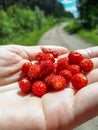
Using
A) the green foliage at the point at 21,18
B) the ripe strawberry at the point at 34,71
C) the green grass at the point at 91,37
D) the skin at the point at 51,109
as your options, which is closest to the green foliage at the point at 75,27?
the green foliage at the point at 21,18

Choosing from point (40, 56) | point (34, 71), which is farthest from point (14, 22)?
point (34, 71)

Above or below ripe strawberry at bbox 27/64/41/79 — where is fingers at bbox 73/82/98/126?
above

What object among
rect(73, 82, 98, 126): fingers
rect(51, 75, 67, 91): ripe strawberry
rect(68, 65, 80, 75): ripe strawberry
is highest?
rect(73, 82, 98, 126): fingers

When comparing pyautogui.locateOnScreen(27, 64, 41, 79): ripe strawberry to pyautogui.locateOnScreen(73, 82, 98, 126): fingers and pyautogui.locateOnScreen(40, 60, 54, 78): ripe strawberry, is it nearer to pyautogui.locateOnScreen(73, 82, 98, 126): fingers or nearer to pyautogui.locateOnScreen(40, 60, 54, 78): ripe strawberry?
pyautogui.locateOnScreen(40, 60, 54, 78): ripe strawberry

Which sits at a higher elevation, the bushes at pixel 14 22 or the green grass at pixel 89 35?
the green grass at pixel 89 35

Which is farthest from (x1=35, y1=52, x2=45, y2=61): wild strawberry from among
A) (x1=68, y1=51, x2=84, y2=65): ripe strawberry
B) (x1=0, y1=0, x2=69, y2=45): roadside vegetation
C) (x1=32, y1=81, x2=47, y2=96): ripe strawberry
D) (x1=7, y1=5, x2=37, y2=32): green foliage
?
(x1=7, y1=5, x2=37, y2=32): green foliage

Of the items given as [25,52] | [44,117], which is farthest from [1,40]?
[44,117]

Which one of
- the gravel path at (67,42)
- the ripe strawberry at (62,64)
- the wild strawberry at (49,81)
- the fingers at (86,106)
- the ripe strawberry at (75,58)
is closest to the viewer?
the fingers at (86,106)

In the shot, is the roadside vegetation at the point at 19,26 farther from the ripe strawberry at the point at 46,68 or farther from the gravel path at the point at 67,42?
the ripe strawberry at the point at 46,68
